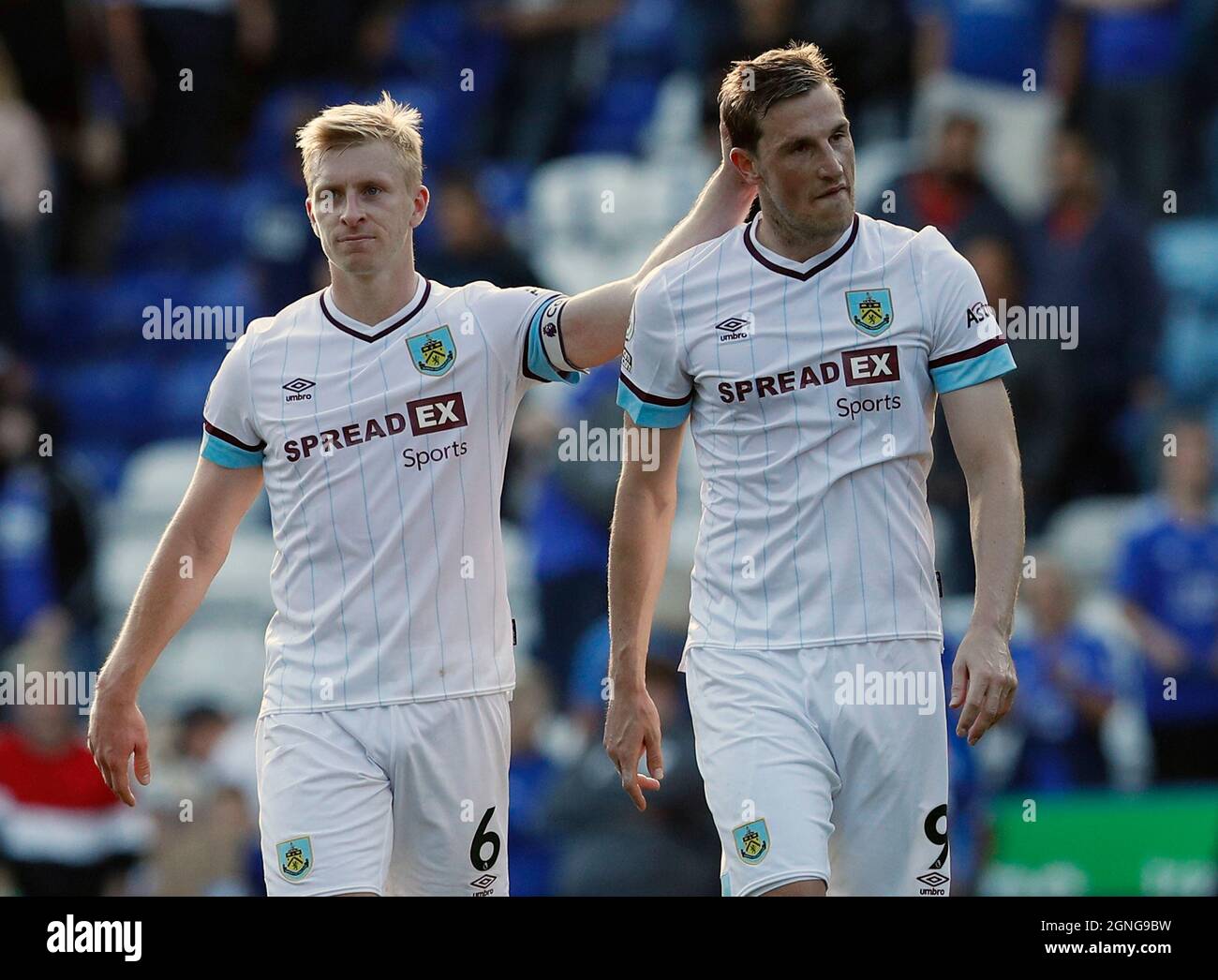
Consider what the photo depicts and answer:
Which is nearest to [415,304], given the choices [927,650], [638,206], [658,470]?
[658,470]

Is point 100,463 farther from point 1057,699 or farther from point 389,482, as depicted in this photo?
point 389,482

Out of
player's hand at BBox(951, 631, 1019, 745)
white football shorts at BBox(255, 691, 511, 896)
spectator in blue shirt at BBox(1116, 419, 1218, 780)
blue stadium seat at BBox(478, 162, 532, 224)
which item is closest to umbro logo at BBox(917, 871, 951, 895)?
player's hand at BBox(951, 631, 1019, 745)

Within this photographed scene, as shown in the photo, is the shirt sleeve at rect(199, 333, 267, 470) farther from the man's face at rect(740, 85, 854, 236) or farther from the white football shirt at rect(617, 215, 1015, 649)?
the man's face at rect(740, 85, 854, 236)

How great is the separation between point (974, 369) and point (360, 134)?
174 cm

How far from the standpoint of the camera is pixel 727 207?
209 inches

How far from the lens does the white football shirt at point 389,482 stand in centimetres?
517

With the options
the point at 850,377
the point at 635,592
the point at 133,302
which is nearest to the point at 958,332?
the point at 850,377

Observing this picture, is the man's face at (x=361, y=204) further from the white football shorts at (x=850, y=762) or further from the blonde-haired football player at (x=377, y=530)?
the white football shorts at (x=850, y=762)

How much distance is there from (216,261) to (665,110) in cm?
269

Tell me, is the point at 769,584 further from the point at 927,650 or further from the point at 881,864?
the point at 881,864

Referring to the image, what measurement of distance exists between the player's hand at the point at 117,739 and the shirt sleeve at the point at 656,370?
161 centimetres

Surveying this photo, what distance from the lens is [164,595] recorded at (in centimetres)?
548

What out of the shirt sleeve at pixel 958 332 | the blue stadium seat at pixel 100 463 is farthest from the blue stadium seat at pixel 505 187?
the shirt sleeve at pixel 958 332
